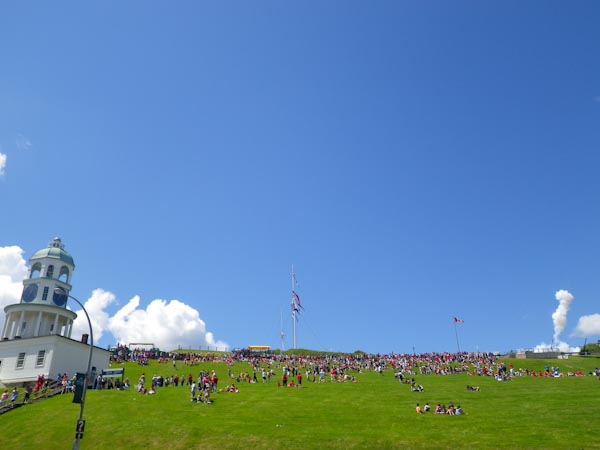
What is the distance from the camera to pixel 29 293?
58844mm

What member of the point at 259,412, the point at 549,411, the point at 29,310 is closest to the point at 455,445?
the point at 549,411

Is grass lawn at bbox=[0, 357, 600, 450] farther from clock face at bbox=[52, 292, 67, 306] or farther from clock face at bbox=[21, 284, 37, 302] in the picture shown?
clock face at bbox=[21, 284, 37, 302]

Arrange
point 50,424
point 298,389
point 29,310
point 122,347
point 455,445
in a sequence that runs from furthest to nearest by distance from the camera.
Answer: point 122,347
point 29,310
point 298,389
point 50,424
point 455,445

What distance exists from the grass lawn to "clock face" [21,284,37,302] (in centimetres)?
1991

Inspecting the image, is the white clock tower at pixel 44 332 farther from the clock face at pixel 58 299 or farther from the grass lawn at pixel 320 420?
the grass lawn at pixel 320 420

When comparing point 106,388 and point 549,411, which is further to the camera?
point 106,388

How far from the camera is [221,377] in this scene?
192 feet

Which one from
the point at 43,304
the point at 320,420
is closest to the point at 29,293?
the point at 43,304

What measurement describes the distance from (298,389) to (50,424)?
22.9 metres

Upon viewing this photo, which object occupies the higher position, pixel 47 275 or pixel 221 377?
pixel 47 275

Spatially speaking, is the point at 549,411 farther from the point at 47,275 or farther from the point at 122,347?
the point at 122,347

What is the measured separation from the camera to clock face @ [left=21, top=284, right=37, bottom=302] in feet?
192

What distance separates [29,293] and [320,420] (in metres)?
44.4

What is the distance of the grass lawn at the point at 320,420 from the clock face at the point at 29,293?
65.3ft
